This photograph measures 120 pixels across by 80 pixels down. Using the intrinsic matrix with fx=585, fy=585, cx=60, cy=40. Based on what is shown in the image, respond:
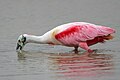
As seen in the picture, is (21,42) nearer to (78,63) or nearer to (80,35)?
(80,35)

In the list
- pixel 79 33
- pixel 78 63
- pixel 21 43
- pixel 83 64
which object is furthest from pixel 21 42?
pixel 83 64

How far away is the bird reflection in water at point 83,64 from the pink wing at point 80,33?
1.37ft

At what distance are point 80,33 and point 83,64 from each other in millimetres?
2376

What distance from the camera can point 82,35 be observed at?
13.8 meters

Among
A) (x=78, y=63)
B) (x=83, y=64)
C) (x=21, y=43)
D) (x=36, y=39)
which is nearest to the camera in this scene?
(x=83, y=64)

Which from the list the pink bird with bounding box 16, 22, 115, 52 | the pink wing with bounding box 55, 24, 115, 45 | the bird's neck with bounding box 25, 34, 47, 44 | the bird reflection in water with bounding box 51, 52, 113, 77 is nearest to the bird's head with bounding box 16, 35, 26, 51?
the bird's neck with bounding box 25, 34, 47, 44

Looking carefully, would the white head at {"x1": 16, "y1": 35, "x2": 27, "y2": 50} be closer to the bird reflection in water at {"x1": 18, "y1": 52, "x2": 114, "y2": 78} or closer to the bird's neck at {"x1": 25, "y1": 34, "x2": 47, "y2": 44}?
the bird's neck at {"x1": 25, "y1": 34, "x2": 47, "y2": 44}

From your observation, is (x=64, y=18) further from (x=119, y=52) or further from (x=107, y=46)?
(x=119, y=52)

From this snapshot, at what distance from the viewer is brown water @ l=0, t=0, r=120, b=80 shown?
10453 millimetres

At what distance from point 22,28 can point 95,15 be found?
3.96 metres

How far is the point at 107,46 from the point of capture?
14.7m

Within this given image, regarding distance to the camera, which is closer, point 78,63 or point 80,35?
point 78,63

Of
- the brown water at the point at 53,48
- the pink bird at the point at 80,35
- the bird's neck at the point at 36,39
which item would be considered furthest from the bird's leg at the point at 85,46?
the bird's neck at the point at 36,39

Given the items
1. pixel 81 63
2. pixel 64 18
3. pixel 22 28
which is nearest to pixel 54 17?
pixel 64 18
